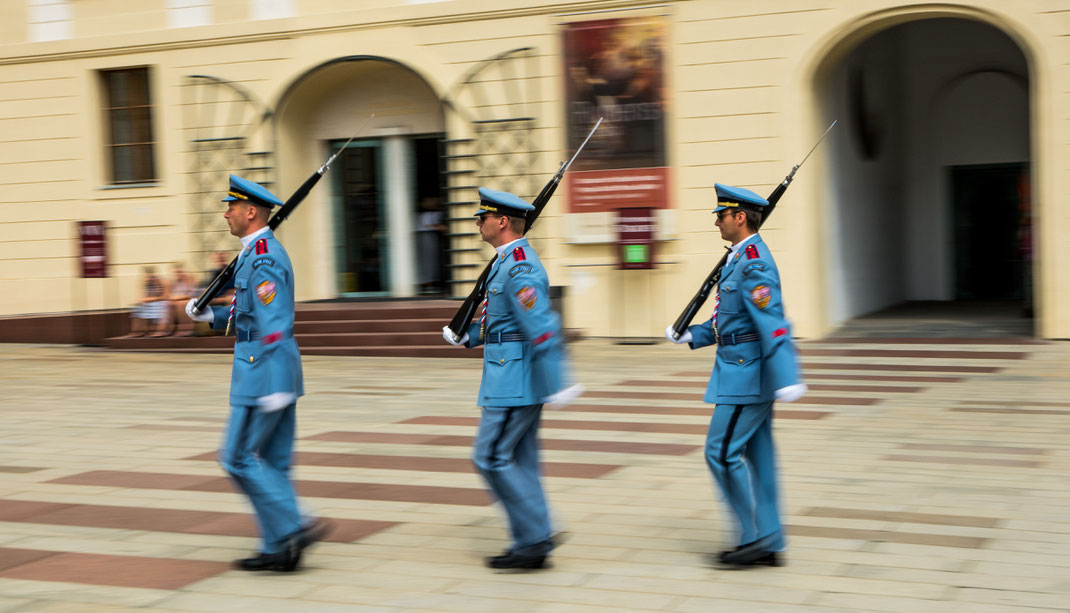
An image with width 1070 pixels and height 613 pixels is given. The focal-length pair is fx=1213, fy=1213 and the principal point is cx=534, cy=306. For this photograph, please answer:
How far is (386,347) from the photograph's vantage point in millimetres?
15641

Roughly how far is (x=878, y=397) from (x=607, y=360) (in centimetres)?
424

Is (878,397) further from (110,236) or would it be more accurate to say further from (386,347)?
(110,236)

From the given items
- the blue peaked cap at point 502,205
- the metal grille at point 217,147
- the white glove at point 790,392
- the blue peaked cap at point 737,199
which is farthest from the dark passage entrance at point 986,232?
the blue peaked cap at point 502,205

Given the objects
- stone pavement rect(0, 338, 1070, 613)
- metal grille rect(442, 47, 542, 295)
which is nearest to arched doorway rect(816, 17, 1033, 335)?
metal grille rect(442, 47, 542, 295)

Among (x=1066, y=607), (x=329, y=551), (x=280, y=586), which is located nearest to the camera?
(x=1066, y=607)

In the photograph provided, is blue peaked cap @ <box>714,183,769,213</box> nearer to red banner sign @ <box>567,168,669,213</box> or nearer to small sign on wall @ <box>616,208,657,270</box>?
small sign on wall @ <box>616,208,657,270</box>

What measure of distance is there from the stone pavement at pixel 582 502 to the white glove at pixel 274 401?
73 centimetres

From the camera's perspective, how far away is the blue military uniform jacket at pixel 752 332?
16.6ft

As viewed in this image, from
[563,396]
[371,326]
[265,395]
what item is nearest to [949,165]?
[371,326]

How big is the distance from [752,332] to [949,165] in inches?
680

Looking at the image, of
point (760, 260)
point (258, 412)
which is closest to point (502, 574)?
point (258, 412)

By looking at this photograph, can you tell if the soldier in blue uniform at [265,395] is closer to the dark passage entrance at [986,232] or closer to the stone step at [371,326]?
the stone step at [371,326]

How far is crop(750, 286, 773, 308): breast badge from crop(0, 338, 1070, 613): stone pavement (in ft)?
3.68

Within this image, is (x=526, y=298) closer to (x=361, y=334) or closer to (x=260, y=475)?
(x=260, y=475)
